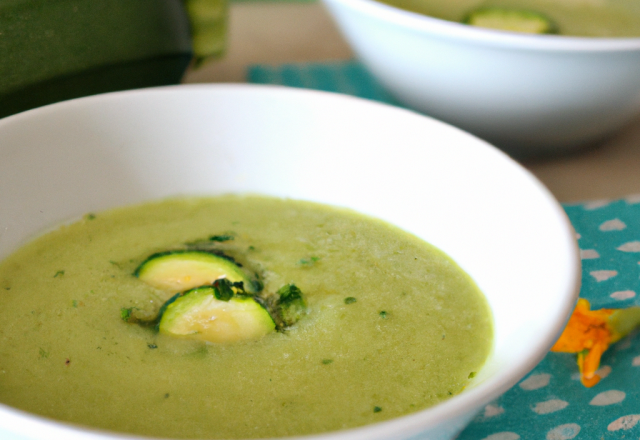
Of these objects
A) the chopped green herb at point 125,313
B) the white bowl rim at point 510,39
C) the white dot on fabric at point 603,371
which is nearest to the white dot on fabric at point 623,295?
the white dot on fabric at point 603,371

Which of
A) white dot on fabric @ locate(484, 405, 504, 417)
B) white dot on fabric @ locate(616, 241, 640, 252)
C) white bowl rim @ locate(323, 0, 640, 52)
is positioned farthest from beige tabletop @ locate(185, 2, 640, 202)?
white dot on fabric @ locate(484, 405, 504, 417)

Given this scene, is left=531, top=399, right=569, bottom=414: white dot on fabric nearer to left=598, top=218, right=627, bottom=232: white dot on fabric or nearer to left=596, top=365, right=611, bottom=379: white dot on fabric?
left=596, top=365, right=611, bottom=379: white dot on fabric

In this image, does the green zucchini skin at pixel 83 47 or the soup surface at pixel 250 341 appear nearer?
the soup surface at pixel 250 341

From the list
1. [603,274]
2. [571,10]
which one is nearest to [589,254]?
[603,274]

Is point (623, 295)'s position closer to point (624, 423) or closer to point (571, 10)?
point (624, 423)

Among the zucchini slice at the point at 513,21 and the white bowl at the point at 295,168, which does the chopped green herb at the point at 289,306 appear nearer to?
the white bowl at the point at 295,168
